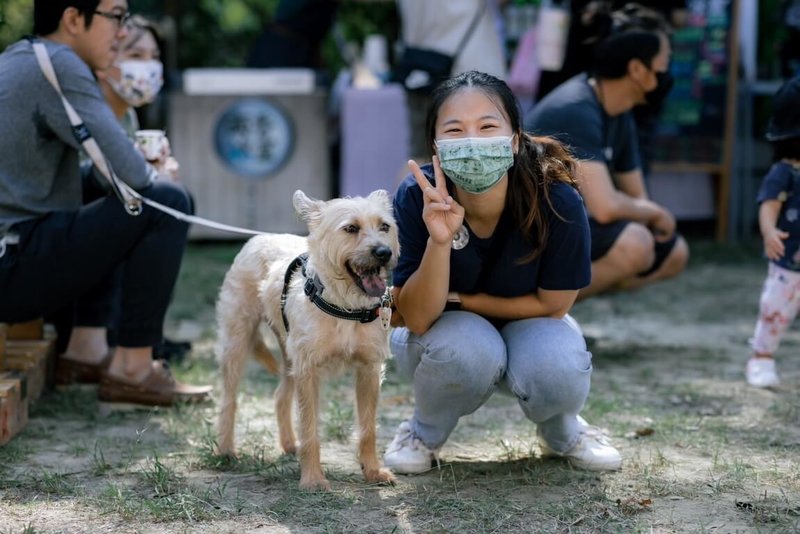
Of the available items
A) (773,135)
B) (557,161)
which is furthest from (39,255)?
Result: (773,135)

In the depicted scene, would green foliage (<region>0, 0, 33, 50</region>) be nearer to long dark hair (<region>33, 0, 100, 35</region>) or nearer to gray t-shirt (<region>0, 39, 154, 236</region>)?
long dark hair (<region>33, 0, 100, 35</region>)

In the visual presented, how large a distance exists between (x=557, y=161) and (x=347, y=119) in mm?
5025

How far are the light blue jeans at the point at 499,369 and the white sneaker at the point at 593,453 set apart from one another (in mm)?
30

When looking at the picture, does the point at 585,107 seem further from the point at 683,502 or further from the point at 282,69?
the point at 282,69

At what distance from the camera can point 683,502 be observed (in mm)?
3152

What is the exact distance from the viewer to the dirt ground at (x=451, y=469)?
3.02m

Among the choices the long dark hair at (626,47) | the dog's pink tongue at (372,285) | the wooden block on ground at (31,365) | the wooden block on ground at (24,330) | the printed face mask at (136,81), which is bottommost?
the wooden block on ground at (31,365)

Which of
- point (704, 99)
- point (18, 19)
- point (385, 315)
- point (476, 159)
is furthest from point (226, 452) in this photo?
point (18, 19)

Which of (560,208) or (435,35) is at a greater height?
(435,35)

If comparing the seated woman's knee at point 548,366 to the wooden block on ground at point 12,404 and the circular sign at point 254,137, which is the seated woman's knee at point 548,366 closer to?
the wooden block on ground at point 12,404

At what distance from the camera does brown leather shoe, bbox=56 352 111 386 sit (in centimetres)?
459

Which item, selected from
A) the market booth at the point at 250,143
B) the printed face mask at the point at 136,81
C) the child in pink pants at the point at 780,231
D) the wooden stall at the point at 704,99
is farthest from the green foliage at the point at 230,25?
the child in pink pants at the point at 780,231

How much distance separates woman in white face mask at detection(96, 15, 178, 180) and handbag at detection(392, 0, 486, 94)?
200cm

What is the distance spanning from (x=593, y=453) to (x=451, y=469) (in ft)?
1.57
